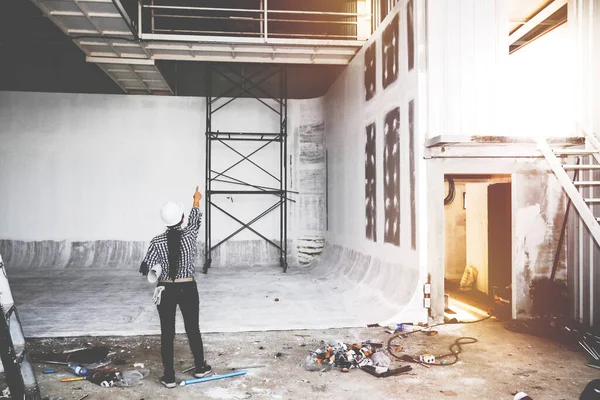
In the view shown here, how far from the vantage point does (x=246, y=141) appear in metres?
13.0

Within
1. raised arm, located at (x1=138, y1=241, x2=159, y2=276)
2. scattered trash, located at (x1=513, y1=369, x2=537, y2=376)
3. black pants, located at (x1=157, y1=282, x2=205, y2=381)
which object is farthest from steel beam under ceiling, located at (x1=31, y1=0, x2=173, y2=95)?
scattered trash, located at (x1=513, y1=369, x2=537, y2=376)

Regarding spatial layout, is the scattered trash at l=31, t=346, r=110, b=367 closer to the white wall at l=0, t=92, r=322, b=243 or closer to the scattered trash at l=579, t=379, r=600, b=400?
the scattered trash at l=579, t=379, r=600, b=400

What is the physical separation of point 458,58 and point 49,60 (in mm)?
11798

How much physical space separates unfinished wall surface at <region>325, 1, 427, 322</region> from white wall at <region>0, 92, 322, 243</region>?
3.93 meters

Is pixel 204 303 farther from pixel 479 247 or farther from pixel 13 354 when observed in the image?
pixel 479 247

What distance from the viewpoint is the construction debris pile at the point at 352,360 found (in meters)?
4.73

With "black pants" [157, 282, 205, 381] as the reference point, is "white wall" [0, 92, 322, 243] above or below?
above

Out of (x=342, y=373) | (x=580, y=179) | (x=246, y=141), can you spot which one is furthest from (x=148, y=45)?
(x=580, y=179)

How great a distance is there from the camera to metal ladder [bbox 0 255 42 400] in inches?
136

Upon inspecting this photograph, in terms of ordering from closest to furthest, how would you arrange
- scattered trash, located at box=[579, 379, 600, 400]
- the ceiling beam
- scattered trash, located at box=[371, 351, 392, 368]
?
scattered trash, located at box=[579, 379, 600, 400]
scattered trash, located at box=[371, 351, 392, 368]
the ceiling beam

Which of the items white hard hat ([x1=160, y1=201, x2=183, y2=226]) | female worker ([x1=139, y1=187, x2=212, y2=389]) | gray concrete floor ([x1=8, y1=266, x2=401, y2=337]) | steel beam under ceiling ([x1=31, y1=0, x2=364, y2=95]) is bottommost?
gray concrete floor ([x1=8, y1=266, x2=401, y2=337])

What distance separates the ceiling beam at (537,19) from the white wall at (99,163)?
306 inches

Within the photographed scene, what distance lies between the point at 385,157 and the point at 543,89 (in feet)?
10.3

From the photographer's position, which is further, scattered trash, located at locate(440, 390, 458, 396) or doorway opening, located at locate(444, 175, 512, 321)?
doorway opening, located at locate(444, 175, 512, 321)
